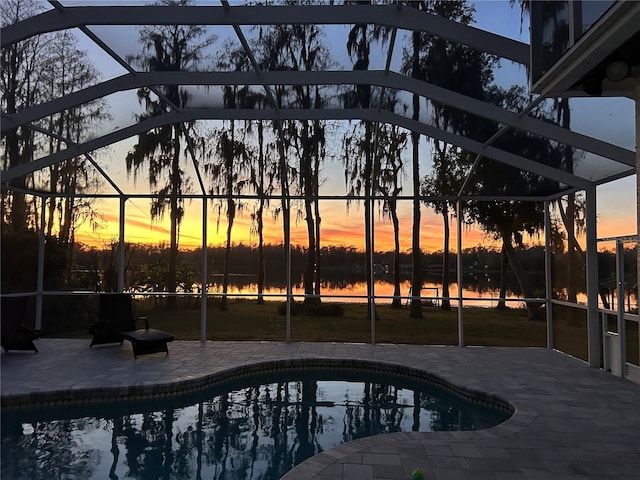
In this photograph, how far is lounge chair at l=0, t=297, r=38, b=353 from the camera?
7.53 metres

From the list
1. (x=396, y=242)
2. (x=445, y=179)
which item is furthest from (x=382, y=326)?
(x=445, y=179)

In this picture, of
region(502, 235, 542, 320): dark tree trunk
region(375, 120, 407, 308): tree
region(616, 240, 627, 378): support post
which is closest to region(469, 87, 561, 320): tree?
region(502, 235, 542, 320): dark tree trunk

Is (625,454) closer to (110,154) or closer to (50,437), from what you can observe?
(50,437)

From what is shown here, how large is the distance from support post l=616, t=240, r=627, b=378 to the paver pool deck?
310mm

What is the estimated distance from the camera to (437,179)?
1228 centimetres

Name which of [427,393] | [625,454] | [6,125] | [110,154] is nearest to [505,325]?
[427,393]

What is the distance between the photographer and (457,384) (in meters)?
6.34

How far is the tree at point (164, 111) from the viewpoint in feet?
18.5

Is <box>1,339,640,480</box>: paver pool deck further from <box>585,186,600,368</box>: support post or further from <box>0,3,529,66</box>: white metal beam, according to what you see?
<box>0,3,529,66</box>: white metal beam

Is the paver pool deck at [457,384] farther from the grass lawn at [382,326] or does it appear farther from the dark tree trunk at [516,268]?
the grass lawn at [382,326]

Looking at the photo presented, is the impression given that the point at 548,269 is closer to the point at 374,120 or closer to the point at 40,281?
the point at 374,120

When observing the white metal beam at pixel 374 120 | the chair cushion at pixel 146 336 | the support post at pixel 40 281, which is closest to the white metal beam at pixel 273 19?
the white metal beam at pixel 374 120

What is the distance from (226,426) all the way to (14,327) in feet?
14.4

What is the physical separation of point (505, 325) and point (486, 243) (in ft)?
8.14
